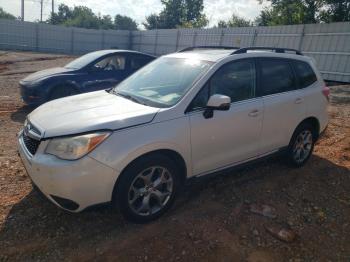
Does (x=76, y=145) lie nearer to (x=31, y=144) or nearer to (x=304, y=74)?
(x=31, y=144)

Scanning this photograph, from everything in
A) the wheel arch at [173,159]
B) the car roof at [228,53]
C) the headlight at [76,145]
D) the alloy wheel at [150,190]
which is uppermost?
the car roof at [228,53]

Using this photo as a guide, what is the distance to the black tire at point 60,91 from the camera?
7520 millimetres

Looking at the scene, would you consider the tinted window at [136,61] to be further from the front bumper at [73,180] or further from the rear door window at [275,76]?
the front bumper at [73,180]

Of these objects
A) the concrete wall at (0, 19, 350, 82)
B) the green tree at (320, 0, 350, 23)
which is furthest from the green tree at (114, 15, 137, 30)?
the green tree at (320, 0, 350, 23)

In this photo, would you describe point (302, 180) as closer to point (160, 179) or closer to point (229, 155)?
point (229, 155)

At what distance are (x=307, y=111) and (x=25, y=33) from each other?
30.8m

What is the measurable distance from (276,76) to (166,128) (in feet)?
6.76

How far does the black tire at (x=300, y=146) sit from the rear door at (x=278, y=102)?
0.16 metres

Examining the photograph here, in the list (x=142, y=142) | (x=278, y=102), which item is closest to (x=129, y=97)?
(x=142, y=142)

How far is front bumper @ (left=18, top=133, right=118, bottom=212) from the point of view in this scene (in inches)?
112

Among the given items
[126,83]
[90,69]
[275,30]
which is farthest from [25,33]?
[126,83]

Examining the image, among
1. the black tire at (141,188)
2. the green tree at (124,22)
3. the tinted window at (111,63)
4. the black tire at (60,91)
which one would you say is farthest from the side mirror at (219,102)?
the green tree at (124,22)

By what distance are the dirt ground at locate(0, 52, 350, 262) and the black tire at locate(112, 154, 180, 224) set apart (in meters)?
0.12

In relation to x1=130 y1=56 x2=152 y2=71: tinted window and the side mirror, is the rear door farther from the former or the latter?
x1=130 y1=56 x2=152 y2=71: tinted window
